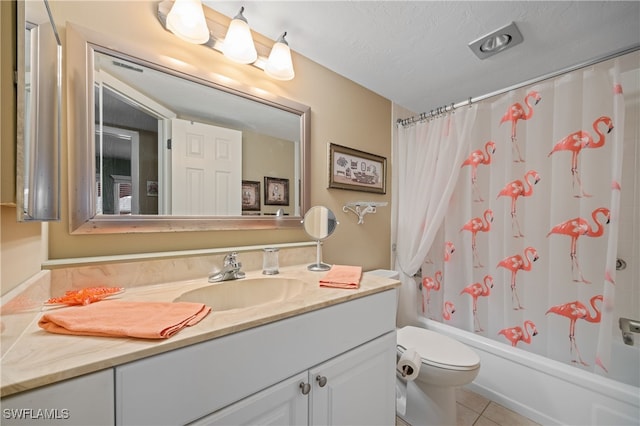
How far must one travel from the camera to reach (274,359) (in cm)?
69

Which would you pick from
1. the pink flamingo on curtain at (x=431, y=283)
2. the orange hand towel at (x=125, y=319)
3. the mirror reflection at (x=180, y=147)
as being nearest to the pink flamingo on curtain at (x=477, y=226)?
the pink flamingo on curtain at (x=431, y=283)

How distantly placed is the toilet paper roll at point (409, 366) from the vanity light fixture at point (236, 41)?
1.53 m

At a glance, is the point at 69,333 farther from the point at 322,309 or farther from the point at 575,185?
the point at 575,185

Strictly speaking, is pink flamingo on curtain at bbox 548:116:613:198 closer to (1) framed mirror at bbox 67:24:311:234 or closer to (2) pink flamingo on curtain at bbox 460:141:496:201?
(2) pink flamingo on curtain at bbox 460:141:496:201

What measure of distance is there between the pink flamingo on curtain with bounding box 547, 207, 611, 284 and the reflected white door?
1.78 metres

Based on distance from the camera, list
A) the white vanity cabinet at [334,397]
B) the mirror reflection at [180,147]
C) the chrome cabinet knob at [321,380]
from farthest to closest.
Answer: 1. the mirror reflection at [180,147]
2. the chrome cabinet knob at [321,380]
3. the white vanity cabinet at [334,397]

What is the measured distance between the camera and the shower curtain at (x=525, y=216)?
4.11 feet

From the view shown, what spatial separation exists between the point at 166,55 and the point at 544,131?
2009 millimetres

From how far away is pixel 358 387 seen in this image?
90cm

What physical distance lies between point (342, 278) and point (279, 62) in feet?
3.66

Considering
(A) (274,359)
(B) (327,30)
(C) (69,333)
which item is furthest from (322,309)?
(B) (327,30)

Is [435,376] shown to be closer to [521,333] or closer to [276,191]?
[521,333]

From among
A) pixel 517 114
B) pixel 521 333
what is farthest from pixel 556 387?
pixel 517 114

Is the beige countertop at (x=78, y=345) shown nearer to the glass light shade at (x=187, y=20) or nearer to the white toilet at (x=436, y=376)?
the white toilet at (x=436, y=376)
